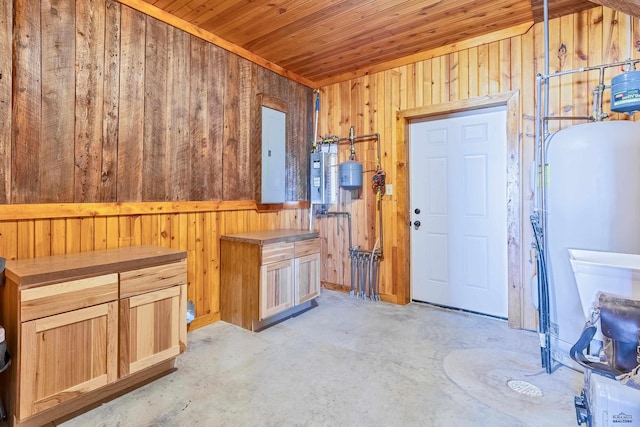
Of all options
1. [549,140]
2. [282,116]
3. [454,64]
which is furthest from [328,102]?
[549,140]

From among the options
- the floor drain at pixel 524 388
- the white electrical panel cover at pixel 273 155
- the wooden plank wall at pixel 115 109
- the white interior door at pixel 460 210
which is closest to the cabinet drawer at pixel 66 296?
the wooden plank wall at pixel 115 109

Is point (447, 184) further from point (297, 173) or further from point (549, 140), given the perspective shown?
point (297, 173)

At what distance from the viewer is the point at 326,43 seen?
326 centimetres

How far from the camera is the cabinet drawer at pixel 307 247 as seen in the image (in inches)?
129

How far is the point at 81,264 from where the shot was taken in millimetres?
1827

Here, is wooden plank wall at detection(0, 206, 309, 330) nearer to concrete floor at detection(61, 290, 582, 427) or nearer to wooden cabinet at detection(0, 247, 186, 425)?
wooden cabinet at detection(0, 247, 186, 425)

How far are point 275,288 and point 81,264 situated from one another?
1552mm

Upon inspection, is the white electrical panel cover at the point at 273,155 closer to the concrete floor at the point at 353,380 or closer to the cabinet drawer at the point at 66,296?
the concrete floor at the point at 353,380

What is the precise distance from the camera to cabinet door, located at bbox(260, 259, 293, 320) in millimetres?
2889

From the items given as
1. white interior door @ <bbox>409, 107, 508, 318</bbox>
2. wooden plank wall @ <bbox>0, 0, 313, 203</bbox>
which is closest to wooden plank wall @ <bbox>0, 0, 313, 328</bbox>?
wooden plank wall @ <bbox>0, 0, 313, 203</bbox>

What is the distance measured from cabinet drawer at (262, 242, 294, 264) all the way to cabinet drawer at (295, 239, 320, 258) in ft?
0.30

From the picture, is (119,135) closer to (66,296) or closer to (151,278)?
(151,278)

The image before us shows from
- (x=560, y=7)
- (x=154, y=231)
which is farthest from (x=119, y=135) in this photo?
(x=560, y=7)

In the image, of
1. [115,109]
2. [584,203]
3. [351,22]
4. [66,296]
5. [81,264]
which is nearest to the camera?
[66,296]
